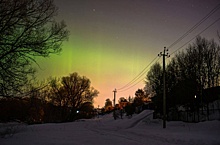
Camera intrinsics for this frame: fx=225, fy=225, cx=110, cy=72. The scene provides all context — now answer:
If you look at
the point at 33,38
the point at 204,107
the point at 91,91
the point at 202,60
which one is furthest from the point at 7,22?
the point at 91,91

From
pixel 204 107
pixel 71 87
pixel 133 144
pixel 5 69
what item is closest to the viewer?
pixel 5 69

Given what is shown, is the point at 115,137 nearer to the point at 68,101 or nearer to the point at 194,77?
the point at 194,77

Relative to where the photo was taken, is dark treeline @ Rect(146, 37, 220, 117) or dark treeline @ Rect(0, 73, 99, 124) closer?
dark treeline @ Rect(146, 37, 220, 117)

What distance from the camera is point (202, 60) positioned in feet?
133

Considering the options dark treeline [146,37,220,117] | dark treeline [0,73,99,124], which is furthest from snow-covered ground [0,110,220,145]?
dark treeline [0,73,99,124]

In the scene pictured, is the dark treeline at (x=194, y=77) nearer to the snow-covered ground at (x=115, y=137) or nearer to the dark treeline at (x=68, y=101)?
the snow-covered ground at (x=115, y=137)

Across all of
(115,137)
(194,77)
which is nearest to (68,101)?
(194,77)

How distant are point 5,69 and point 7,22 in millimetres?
1801

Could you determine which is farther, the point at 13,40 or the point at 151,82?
the point at 151,82

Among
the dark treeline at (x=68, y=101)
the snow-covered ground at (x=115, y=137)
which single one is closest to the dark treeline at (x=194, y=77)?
the snow-covered ground at (x=115, y=137)

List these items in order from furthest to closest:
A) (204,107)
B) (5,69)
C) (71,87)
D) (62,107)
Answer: (71,87), (62,107), (204,107), (5,69)

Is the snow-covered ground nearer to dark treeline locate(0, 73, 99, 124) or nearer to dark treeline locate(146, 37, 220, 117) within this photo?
dark treeline locate(146, 37, 220, 117)

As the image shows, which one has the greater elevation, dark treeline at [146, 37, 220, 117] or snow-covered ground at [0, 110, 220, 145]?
dark treeline at [146, 37, 220, 117]

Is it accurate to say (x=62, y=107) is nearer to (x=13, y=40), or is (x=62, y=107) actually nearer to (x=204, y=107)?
(x=204, y=107)
